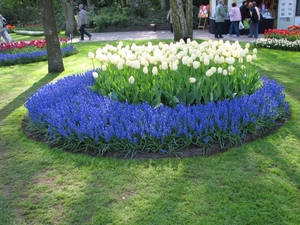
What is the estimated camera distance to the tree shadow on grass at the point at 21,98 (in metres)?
6.34

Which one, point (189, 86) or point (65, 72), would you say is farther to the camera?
point (65, 72)

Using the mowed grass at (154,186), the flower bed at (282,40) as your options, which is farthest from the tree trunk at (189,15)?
the mowed grass at (154,186)

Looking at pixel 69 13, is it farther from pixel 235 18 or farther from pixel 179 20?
pixel 235 18

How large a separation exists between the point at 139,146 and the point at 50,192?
1.24 m

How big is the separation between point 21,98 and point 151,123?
422 centimetres

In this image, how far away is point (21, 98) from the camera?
7.22 m

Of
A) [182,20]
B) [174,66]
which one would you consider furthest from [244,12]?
[174,66]

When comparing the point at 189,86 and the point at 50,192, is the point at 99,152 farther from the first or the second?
the point at 189,86

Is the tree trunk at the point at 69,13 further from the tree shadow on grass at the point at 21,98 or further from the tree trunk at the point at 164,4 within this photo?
the tree shadow on grass at the point at 21,98

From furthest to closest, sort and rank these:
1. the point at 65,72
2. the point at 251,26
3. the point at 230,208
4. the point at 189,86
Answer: the point at 251,26 → the point at 65,72 → the point at 189,86 → the point at 230,208

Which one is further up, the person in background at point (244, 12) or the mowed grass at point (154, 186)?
the person in background at point (244, 12)

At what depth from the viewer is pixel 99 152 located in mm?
4203

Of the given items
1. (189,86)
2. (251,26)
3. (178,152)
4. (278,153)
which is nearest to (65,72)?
(189,86)

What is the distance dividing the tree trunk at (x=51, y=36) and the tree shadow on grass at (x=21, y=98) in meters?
0.40
